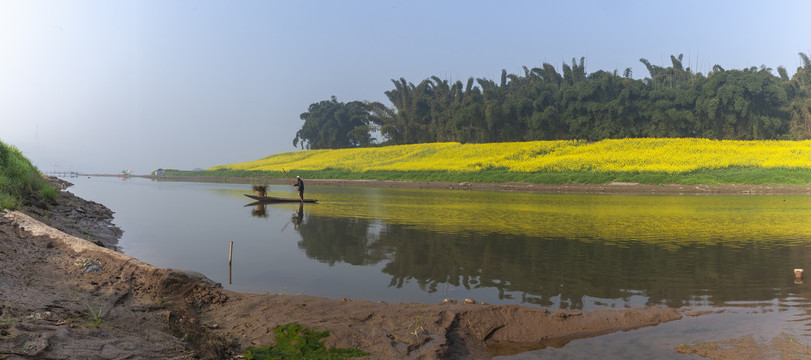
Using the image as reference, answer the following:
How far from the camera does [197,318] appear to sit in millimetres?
5719

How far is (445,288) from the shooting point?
7.91 metres

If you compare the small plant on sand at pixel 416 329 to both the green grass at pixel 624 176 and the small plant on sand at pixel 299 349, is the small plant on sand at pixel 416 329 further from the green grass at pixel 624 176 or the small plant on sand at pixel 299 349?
the green grass at pixel 624 176

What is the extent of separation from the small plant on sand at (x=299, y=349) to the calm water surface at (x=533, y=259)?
2.00m

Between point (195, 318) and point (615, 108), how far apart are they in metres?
53.7

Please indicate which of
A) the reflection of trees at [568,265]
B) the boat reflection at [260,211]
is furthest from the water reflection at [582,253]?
the boat reflection at [260,211]

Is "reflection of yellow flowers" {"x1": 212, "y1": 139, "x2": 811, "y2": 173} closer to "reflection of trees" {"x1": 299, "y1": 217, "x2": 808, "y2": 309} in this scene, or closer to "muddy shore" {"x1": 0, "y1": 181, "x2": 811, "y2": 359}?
"reflection of trees" {"x1": 299, "y1": 217, "x2": 808, "y2": 309}

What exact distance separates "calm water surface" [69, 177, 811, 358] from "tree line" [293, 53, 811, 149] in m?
36.1

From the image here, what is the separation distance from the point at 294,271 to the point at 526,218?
1092cm

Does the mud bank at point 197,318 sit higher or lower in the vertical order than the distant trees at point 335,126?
lower

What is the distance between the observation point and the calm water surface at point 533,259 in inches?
276

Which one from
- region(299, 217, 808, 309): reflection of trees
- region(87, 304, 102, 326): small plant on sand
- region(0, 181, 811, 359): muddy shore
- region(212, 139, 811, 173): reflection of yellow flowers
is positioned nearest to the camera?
region(0, 181, 811, 359): muddy shore

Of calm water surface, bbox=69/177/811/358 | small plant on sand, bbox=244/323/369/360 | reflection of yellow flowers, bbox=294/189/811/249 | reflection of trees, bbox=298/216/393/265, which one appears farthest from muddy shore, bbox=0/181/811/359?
reflection of yellow flowers, bbox=294/189/811/249

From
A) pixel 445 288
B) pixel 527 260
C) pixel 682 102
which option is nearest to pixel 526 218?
pixel 527 260

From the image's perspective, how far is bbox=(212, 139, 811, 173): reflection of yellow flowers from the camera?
39.8 meters
